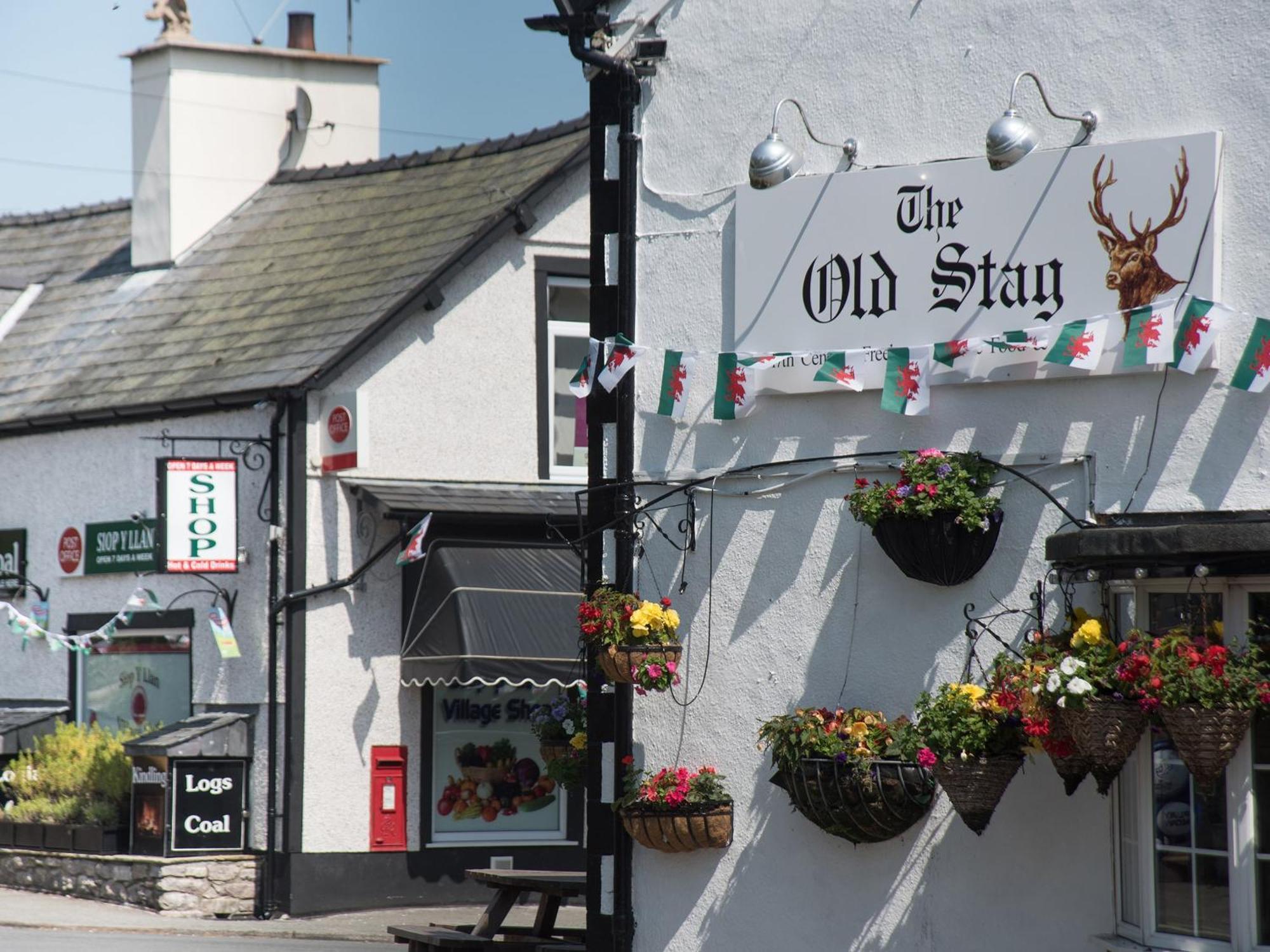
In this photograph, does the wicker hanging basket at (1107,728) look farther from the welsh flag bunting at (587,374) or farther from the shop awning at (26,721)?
the shop awning at (26,721)

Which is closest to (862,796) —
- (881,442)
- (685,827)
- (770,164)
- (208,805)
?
(685,827)

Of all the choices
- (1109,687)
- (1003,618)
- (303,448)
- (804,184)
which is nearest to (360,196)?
(303,448)

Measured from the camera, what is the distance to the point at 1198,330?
30.2 feet

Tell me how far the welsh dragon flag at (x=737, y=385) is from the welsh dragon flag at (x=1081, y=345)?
5.67 feet

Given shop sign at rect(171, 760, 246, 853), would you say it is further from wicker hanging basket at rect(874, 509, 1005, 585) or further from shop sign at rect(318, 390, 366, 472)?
wicker hanging basket at rect(874, 509, 1005, 585)

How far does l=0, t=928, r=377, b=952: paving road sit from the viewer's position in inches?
544

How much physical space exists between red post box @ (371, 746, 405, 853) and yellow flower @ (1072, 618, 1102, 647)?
896 centimetres

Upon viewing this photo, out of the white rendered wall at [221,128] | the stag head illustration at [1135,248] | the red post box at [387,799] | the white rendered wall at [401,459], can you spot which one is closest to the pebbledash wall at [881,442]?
the stag head illustration at [1135,248]

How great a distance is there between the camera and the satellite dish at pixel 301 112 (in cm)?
2019

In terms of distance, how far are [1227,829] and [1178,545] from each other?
143 cm

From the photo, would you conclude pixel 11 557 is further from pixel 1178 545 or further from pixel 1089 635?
pixel 1178 545

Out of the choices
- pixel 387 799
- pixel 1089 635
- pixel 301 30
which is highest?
pixel 301 30

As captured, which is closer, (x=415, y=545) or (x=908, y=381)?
(x=908, y=381)

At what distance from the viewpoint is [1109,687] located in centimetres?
864
